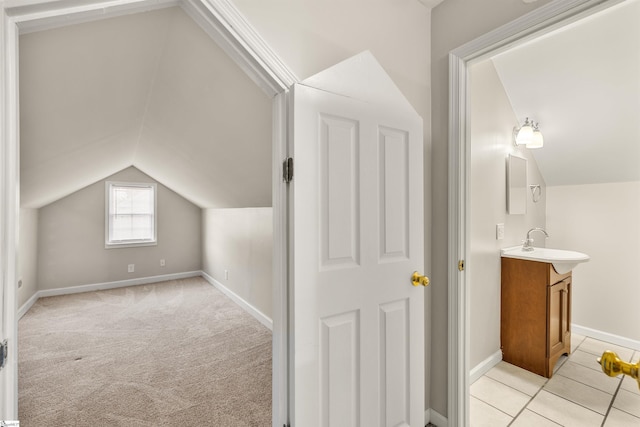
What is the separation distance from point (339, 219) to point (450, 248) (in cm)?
81

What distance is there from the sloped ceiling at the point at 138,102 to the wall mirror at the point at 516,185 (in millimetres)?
2110

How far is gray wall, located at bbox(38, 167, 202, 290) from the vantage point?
4340 millimetres

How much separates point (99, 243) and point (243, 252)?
276cm

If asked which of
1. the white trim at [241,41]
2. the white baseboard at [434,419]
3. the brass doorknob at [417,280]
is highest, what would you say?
the white trim at [241,41]

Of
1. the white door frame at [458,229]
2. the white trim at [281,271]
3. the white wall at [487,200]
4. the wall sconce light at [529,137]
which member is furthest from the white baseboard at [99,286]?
the wall sconce light at [529,137]

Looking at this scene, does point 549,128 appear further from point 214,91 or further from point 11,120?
point 11,120

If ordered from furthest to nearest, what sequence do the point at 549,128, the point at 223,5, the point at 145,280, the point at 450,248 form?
the point at 145,280, the point at 549,128, the point at 450,248, the point at 223,5

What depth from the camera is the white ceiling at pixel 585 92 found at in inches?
77.6

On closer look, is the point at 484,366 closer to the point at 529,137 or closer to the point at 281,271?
the point at 529,137

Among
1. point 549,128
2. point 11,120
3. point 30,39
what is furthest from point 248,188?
point 549,128

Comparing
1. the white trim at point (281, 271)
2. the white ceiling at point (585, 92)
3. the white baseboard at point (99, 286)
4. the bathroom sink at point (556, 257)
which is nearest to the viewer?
the white trim at point (281, 271)

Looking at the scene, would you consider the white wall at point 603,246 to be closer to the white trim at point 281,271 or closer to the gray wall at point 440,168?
the gray wall at point 440,168

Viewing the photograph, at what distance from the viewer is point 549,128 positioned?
2.66m

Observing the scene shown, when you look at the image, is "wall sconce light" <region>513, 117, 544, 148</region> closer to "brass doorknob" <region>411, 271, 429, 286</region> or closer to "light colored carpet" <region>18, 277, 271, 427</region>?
"brass doorknob" <region>411, 271, 429, 286</region>
